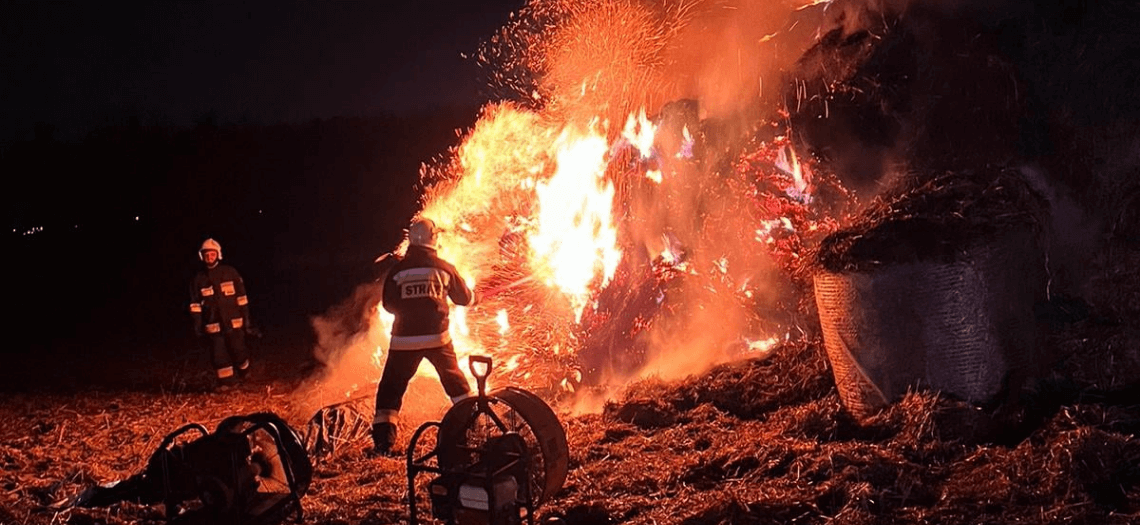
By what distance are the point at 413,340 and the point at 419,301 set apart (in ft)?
1.09

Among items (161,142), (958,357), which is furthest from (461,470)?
(161,142)

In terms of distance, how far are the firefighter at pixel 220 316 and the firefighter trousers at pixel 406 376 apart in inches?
192

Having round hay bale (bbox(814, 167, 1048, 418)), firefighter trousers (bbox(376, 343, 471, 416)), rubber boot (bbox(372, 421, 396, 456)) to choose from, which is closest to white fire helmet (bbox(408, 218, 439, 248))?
firefighter trousers (bbox(376, 343, 471, 416))

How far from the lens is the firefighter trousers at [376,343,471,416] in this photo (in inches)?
313

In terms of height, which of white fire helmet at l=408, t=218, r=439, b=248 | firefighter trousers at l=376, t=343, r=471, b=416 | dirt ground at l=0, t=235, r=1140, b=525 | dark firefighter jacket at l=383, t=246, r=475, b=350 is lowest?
dirt ground at l=0, t=235, r=1140, b=525

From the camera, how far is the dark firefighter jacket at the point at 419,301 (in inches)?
314

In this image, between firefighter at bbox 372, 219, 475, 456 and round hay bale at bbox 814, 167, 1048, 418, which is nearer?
round hay bale at bbox 814, 167, 1048, 418

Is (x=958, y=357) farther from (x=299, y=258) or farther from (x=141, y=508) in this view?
(x=299, y=258)

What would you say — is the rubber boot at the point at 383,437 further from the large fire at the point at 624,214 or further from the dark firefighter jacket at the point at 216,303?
the dark firefighter jacket at the point at 216,303

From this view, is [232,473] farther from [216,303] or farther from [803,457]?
[216,303]

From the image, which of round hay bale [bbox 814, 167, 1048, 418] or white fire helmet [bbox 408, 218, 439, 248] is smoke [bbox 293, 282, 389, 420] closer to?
white fire helmet [bbox 408, 218, 439, 248]

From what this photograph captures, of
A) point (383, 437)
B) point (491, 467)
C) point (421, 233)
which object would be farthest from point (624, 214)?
point (491, 467)

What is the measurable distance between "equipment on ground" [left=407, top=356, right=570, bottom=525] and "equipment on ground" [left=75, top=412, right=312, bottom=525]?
85cm

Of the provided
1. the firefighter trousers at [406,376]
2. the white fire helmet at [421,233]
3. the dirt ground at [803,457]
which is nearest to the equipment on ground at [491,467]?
the dirt ground at [803,457]
